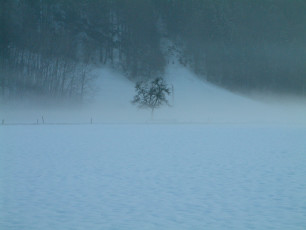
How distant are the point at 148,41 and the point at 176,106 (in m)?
36.9

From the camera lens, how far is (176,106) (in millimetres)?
96062

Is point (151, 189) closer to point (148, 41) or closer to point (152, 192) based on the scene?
point (152, 192)

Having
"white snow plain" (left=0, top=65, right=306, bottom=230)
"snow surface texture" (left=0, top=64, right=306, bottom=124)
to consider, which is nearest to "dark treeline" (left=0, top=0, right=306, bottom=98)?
"snow surface texture" (left=0, top=64, right=306, bottom=124)

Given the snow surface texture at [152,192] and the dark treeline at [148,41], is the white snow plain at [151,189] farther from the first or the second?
the dark treeline at [148,41]

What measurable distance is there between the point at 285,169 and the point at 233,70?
116 m

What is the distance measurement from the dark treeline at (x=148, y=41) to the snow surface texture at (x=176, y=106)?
515 centimetres

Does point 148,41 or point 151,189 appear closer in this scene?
point 151,189

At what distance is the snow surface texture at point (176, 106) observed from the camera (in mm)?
81438

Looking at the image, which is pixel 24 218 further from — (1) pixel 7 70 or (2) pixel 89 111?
(1) pixel 7 70

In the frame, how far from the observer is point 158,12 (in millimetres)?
135000

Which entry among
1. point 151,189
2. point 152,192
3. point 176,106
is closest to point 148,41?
point 176,106

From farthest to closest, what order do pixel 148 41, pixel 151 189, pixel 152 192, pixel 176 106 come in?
pixel 148 41 < pixel 176 106 < pixel 151 189 < pixel 152 192

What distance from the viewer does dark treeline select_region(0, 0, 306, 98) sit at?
100 metres

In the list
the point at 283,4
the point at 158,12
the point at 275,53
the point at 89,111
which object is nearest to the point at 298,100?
the point at 275,53
